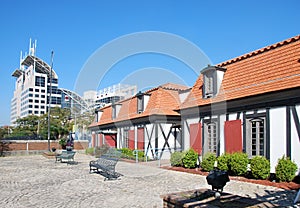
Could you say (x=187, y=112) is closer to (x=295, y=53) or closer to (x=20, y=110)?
(x=295, y=53)

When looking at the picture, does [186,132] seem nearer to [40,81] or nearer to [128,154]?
[128,154]

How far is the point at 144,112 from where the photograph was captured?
2008 cm

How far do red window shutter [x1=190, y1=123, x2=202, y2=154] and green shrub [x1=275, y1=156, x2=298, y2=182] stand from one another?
15.8 ft

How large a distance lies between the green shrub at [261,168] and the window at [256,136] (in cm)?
65

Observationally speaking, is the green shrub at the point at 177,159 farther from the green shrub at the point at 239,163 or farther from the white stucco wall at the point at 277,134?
the white stucco wall at the point at 277,134

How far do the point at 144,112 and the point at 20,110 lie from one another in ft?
334

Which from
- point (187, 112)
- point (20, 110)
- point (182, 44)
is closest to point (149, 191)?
point (187, 112)

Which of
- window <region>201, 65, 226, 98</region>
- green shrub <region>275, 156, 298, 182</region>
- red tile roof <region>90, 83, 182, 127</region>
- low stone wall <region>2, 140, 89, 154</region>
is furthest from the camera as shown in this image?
low stone wall <region>2, 140, 89, 154</region>

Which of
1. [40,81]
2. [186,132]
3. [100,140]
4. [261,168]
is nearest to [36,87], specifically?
[40,81]

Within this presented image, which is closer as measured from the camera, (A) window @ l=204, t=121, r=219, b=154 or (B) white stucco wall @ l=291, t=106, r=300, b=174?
(B) white stucco wall @ l=291, t=106, r=300, b=174

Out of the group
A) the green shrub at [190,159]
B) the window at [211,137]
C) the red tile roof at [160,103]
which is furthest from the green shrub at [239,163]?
the red tile roof at [160,103]

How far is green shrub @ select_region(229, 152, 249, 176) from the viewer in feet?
34.9

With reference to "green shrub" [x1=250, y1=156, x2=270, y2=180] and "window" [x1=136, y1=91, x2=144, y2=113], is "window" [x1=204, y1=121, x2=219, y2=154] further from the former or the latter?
"window" [x1=136, y1=91, x2=144, y2=113]

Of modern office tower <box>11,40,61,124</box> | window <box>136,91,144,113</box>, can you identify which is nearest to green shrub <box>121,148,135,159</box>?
window <box>136,91,144,113</box>
